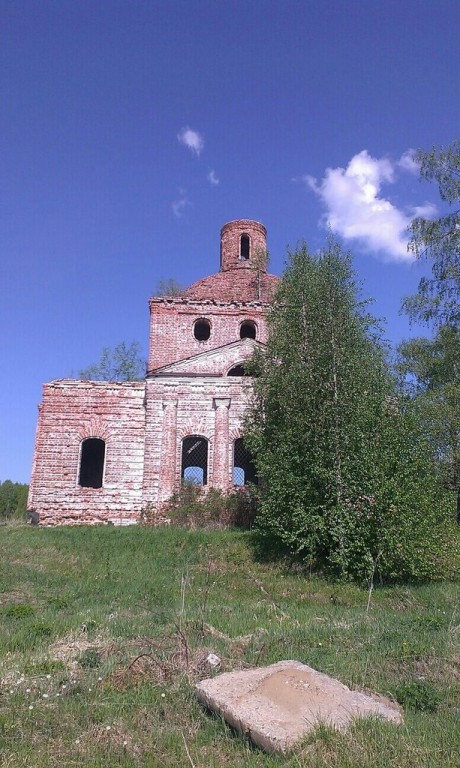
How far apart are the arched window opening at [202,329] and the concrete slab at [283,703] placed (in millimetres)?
18986

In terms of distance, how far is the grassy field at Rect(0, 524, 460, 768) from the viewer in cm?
433

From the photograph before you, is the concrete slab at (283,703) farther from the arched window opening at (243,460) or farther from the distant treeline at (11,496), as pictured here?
the distant treeline at (11,496)

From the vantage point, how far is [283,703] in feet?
15.7

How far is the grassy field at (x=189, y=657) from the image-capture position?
4.33 m

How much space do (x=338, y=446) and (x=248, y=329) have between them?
12.7 meters

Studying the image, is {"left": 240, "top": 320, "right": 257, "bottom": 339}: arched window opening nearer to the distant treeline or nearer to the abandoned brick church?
the abandoned brick church

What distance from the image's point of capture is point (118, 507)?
759 inches

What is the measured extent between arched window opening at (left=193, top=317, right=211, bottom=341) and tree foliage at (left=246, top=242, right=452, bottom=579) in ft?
28.3

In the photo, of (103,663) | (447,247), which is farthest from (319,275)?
(103,663)

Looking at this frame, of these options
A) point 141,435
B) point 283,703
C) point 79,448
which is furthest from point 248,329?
point 283,703

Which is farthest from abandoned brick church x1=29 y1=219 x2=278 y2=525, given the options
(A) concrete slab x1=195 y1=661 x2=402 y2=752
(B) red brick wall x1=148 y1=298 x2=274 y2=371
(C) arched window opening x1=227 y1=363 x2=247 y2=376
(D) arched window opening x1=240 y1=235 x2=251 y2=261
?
(A) concrete slab x1=195 y1=661 x2=402 y2=752

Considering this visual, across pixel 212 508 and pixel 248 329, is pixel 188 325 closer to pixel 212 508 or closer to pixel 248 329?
pixel 248 329

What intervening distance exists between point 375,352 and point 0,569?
10.3 metres

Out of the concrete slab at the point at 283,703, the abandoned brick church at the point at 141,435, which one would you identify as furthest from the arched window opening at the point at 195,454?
the concrete slab at the point at 283,703
